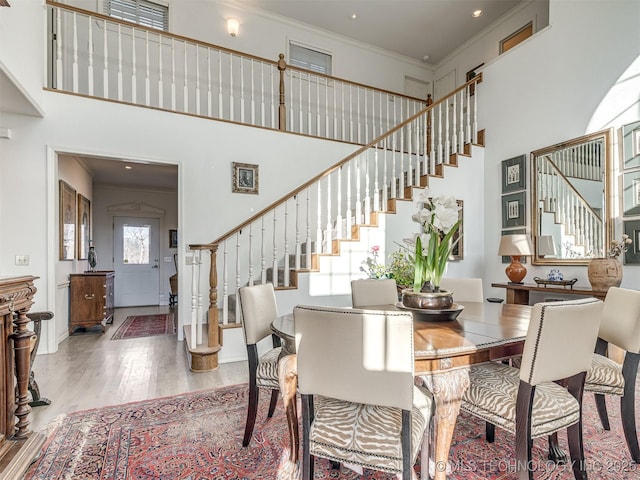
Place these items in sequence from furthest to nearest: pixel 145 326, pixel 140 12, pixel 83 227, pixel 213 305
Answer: pixel 83 227 < pixel 145 326 < pixel 140 12 < pixel 213 305

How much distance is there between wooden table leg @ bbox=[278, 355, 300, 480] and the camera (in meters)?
1.51

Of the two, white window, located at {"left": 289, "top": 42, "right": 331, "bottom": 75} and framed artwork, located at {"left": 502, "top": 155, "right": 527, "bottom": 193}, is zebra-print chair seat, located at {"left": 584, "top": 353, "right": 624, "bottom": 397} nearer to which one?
framed artwork, located at {"left": 502, "top": 155, "right": 527, "bottom": 193}

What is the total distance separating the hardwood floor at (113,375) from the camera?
8.26 feet

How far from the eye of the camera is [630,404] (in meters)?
1.75

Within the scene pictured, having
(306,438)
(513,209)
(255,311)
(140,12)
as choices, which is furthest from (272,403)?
(140,12)

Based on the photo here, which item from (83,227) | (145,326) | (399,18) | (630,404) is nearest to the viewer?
(630,404)

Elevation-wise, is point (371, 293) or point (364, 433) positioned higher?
point (371, 293)

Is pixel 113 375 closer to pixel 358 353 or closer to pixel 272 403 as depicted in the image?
pixel 272 403

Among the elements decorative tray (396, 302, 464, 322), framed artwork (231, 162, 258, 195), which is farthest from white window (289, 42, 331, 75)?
decorative tray (396, 302, 464, 322)

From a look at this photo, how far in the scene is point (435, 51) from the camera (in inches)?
267

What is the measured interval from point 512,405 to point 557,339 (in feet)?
1.19

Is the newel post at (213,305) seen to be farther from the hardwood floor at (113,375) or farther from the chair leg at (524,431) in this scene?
the chair leg at (524,431)

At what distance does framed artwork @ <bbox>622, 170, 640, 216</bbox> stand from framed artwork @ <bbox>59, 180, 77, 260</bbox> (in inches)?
249

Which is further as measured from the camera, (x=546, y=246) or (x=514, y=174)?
(x=514, y=174)
